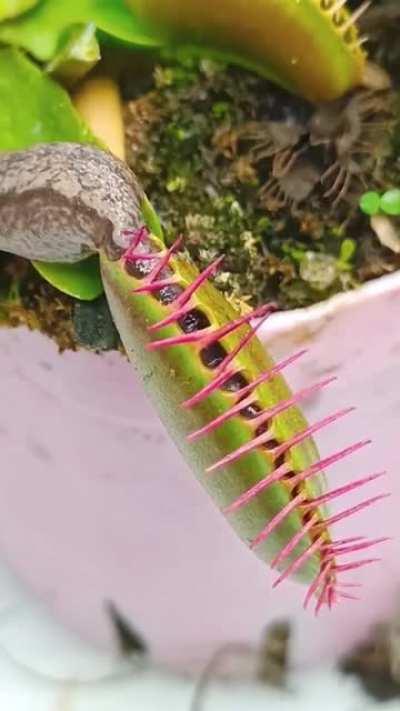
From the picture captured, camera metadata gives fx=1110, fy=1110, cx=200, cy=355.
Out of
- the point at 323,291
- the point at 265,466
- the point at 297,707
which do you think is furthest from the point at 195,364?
the point at 297,707

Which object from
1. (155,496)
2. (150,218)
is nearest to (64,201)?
(150,218)

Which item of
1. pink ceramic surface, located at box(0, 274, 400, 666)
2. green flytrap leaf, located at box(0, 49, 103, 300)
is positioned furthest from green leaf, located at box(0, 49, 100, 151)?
pink ceramic surface, located at box(0, 274, 400, 666)

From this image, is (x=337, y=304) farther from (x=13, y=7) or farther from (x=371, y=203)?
(x=13, y=7)

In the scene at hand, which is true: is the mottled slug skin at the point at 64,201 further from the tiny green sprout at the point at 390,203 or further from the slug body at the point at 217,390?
the tiny green sprout at the point at 390,203

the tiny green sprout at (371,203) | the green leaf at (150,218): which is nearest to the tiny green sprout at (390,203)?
the tiny green sprout at (371,203)

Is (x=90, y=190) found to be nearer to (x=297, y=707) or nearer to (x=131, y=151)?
(x=131, y=151)

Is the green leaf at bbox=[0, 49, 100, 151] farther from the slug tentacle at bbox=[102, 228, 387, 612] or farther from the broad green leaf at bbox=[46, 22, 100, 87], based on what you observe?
the slug tentacle at bbox=[102, 228, 387, 612]
